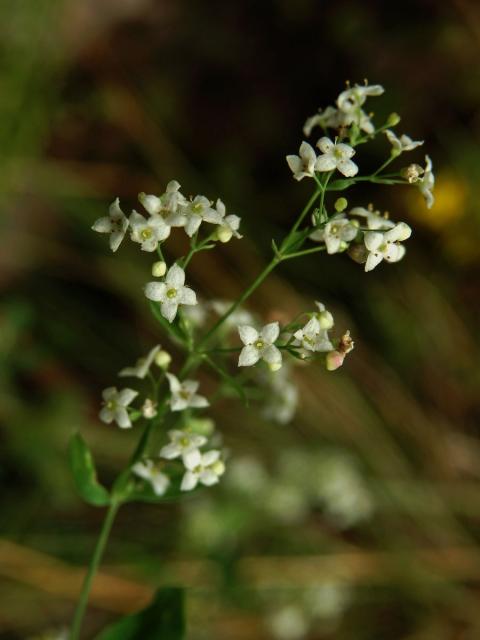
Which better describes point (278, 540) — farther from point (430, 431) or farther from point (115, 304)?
point (115, 304)

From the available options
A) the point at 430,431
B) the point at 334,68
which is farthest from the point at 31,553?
the point at 334,68

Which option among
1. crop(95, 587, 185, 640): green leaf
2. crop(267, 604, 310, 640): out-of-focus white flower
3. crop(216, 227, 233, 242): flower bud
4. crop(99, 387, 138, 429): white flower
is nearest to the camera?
crop(216, 227, 233, 242): flower bud

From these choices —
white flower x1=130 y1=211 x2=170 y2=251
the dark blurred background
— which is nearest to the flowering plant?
white flower x1=130 y1=211 x2=170 y2=251

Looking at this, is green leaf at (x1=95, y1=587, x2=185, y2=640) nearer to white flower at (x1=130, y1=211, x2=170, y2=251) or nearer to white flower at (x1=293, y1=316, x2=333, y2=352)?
white flower at (x1=293, y1=316, x2=333, y2=352)

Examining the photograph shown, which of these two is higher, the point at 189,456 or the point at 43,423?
the point at 189,456

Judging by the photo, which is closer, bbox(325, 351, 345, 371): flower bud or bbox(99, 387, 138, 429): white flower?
bbox(325, 351, 345, 371): flower bud

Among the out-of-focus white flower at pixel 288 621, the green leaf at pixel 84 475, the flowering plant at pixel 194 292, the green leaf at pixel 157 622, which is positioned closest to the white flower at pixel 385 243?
the flowering plant at pixel 194 292
